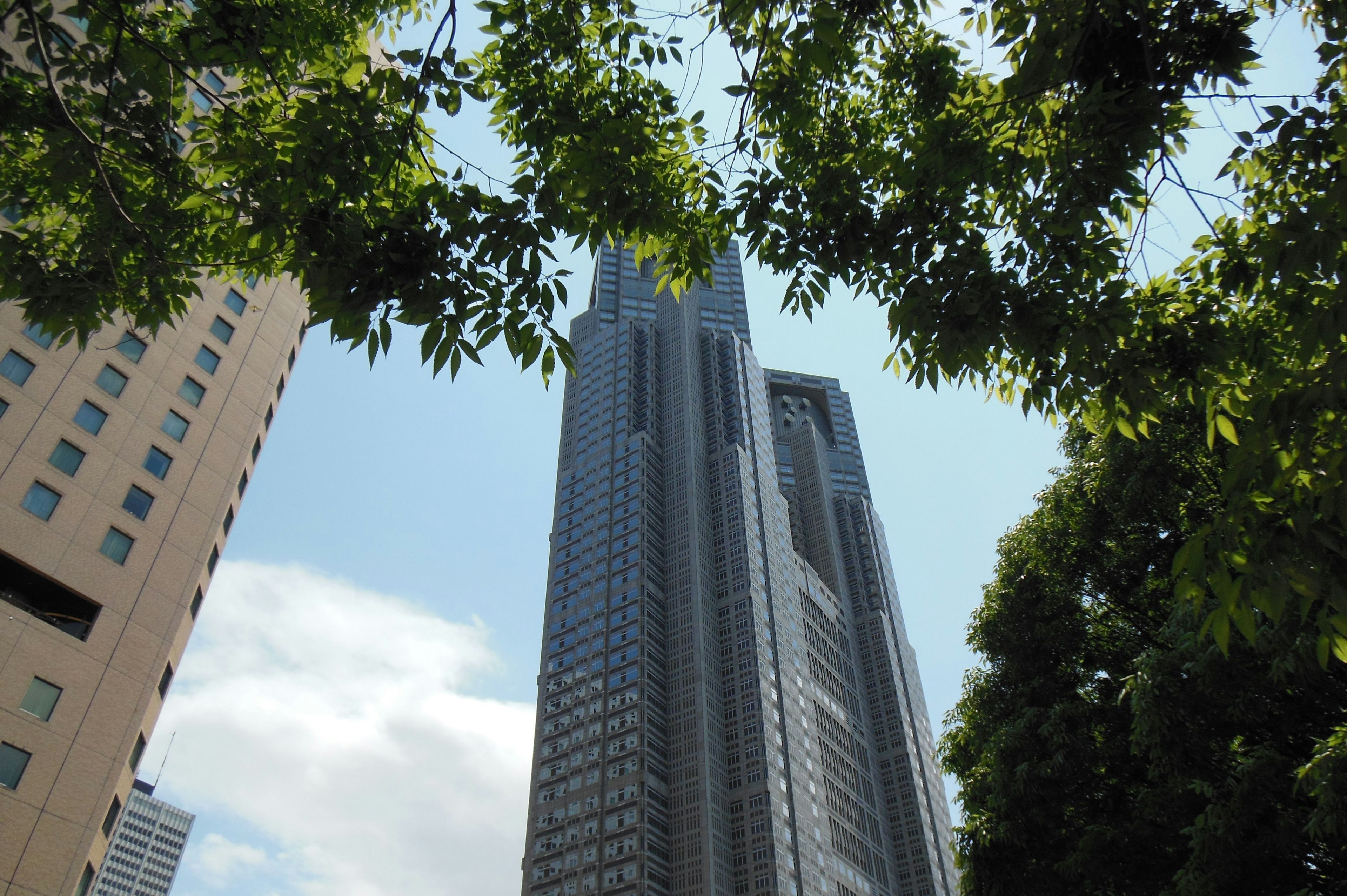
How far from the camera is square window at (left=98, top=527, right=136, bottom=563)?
23938mm

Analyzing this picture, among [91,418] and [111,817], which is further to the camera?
[91,418]

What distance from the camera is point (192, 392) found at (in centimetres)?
2831

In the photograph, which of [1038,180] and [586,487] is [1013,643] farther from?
[586,487]

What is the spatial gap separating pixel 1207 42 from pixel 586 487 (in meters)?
93.3

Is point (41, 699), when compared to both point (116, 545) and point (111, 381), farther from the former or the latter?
point (111, 381)

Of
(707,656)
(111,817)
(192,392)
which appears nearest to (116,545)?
(192,392)

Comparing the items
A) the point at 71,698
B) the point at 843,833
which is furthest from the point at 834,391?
the point at 71,698

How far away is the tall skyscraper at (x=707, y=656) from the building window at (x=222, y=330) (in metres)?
55.5

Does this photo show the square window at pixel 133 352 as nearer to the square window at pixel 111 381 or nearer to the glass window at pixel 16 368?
the square window at pixel 111 381

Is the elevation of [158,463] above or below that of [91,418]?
below

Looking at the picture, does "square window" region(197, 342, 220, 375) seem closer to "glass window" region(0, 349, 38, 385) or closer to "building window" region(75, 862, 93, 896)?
"glass window" region(0, 349, 38, 385)

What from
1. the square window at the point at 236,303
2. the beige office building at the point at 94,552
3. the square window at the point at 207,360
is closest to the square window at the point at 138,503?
the beige office building at the point at 94,552

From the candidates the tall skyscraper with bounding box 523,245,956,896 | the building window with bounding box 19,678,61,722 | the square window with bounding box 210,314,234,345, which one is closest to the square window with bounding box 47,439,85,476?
the building window with bounding box 19,678,61,722

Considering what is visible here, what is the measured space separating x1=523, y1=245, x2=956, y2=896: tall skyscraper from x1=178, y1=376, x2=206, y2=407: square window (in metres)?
55.3
